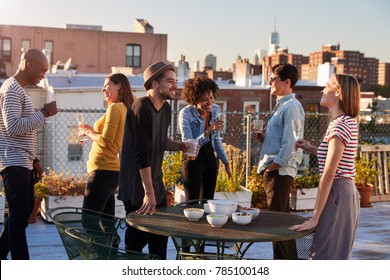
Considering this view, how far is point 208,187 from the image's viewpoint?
19.0 ft

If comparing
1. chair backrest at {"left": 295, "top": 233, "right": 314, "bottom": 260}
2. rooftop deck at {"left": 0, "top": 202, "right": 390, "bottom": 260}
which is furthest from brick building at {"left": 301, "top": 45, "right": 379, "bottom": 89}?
chair backrest at {"left": 295, "top": 233, "right": 314, "bottom": 260}

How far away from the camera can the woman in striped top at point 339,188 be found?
383 cm

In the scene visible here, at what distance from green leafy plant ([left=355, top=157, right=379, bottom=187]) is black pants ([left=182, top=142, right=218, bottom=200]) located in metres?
3.81

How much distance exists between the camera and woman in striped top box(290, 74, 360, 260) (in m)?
3.83

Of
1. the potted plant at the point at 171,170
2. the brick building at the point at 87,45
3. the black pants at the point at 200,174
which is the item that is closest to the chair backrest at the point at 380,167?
the potted plant at the point at 171,170

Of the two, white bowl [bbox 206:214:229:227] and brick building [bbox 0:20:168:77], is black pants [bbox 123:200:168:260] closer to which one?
white bowl [bbox 206:214:229:227]

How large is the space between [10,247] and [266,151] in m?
2.04

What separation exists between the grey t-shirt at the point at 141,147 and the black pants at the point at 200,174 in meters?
0.97

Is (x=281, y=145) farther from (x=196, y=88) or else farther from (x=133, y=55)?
(x=133, y=55)

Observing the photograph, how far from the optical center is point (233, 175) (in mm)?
8430

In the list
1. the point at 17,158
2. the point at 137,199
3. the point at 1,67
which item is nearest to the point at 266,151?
the point at 137,199

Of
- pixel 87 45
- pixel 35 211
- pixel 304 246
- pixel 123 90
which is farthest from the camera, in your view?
pixel 87 45

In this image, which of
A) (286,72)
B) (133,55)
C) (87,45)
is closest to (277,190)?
(286,72)

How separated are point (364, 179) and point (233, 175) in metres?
1.95
